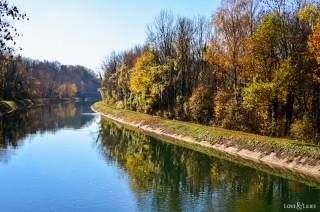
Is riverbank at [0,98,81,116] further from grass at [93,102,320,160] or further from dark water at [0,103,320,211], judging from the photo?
dark water at [0,103,320,211]

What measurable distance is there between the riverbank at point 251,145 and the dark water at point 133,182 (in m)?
2.59

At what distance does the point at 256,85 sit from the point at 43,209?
2271 cm

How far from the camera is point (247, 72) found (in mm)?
39625

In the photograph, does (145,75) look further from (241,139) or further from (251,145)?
(251,145)

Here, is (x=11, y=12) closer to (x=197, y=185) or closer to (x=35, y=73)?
(x=197, y=185)

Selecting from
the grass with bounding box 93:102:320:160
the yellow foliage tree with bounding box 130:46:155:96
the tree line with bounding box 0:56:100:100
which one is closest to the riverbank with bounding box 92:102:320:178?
the grass with bounding box 93:102:320:160

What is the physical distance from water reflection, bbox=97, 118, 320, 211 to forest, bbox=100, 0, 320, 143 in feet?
25.1

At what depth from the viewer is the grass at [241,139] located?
1137 inches

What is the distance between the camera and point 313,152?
27.5m

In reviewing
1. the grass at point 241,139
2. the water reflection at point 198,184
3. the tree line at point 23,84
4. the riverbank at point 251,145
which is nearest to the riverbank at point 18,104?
the tree line at point 23,84

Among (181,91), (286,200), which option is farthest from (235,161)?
(181,91)

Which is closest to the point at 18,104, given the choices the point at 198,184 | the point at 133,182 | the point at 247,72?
the point at 247,72

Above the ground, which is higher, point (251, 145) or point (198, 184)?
point (251, 145)

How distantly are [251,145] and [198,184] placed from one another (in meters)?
11.4
